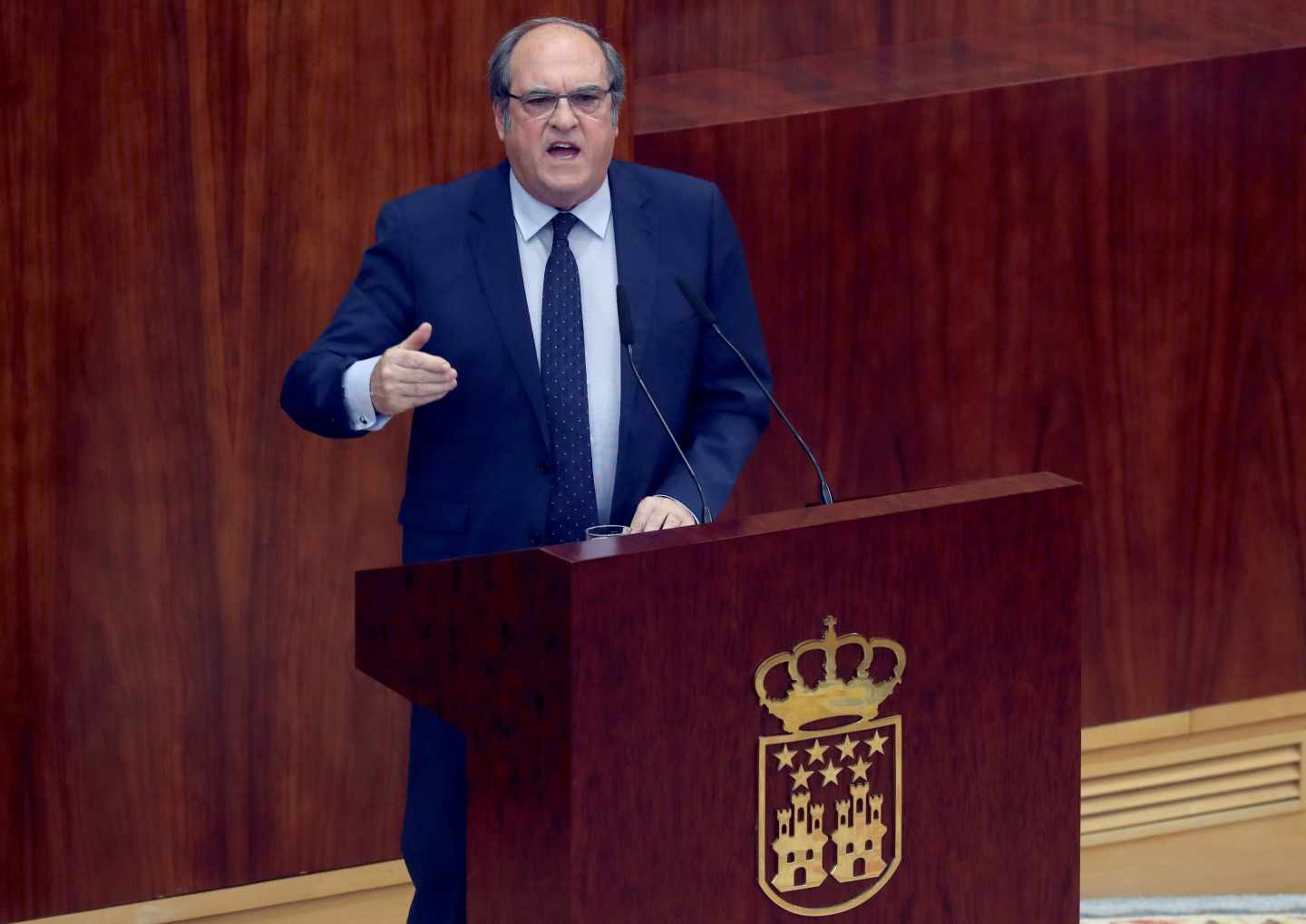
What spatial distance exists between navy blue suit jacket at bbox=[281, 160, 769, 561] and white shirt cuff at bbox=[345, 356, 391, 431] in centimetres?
1

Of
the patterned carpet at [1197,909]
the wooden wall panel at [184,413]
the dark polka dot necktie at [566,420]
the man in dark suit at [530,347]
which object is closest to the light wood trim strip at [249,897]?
the wooden wall panel at [184,413]

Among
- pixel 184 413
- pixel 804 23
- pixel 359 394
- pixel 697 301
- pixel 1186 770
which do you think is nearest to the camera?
pixel 697 301

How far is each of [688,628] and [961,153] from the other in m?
0.78

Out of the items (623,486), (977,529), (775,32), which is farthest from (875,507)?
(775,32)

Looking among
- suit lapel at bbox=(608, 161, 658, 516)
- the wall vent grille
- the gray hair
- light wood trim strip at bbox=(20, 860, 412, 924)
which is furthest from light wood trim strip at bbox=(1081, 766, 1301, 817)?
the gray hair

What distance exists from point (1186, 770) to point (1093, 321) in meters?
0.37

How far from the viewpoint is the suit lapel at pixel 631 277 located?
1.17m

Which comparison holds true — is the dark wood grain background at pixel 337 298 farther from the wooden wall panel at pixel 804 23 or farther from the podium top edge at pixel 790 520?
the podium top edge at pixel 790 520

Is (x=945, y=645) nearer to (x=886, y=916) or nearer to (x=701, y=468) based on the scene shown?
(x=886, y=916)

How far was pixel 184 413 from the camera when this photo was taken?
140 centimetres

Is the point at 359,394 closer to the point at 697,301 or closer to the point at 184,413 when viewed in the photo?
the point at 697,301

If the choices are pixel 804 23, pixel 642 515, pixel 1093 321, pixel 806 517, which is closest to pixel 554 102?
pixel 642 515

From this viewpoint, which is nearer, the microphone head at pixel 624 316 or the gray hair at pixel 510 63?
the microphone head at pixel 624 316

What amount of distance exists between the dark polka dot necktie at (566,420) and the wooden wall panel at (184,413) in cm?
30
